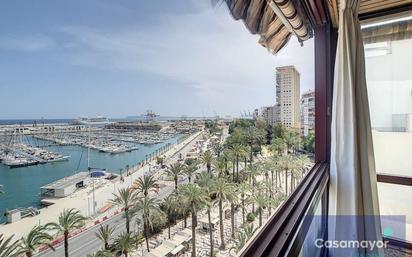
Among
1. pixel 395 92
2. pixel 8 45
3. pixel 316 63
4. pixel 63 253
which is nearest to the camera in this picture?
pixel 8 45

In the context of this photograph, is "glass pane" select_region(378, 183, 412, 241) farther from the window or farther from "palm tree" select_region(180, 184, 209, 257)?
"palm tree" select_region(180, 184, 209, 257)

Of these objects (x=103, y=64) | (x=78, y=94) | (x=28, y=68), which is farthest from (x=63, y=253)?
(x=103, y=64)

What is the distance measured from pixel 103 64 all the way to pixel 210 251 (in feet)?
6.59

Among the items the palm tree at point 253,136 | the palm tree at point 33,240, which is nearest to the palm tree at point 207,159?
the palm tree at point 253,136

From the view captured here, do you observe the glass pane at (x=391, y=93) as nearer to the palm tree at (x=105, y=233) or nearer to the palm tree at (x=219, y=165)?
the palm tree at (x=219, y=165)

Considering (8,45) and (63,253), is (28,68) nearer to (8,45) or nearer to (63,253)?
(8,45)

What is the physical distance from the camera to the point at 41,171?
115cm

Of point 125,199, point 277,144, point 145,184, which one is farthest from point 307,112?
point 125,199

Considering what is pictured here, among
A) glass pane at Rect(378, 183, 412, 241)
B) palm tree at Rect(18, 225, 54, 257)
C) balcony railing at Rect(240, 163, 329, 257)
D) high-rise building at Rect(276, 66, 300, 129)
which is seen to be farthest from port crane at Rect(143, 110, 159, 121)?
glass pane at Rect(378, 183, 412, 241)

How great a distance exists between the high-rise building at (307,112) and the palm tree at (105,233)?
5.76 feet

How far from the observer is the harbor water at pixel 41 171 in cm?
95

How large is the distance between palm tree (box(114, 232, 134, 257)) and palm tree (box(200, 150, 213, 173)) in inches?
31.1

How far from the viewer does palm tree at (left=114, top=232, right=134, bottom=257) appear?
1837 millimetres

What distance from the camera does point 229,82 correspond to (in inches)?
101
